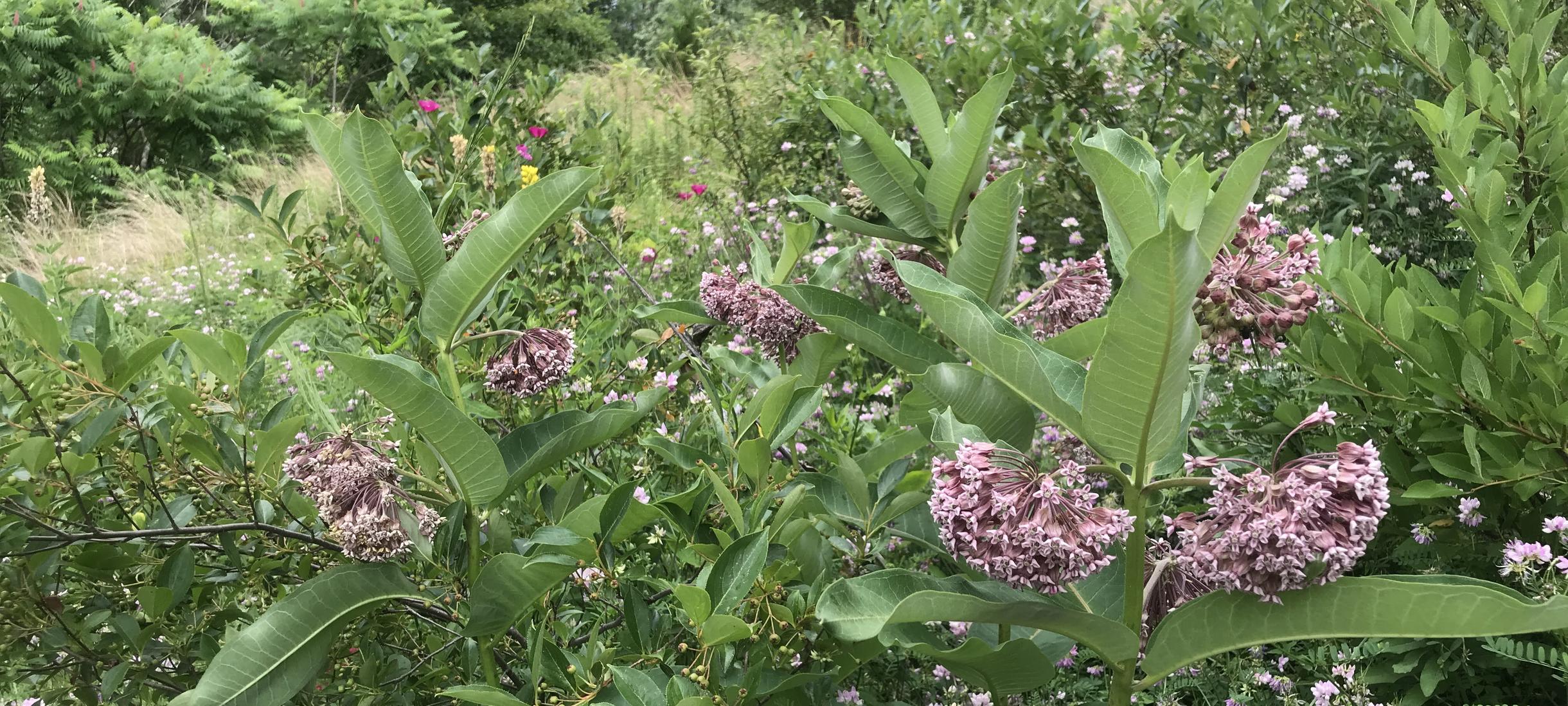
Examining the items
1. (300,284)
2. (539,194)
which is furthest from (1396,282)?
(300,284)

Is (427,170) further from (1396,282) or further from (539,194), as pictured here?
(1396,282)

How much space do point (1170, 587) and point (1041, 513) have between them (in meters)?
0.31

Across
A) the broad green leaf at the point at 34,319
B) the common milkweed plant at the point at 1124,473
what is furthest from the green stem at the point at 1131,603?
the broad green leaf at the point at 34,319

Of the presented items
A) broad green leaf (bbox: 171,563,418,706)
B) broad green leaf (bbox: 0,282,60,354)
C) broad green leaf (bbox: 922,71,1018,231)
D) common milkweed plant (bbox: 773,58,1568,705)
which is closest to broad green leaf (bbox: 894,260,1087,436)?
common milkweed plant (bbox: 773,58,1568,705)

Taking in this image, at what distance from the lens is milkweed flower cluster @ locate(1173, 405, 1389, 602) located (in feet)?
2.78

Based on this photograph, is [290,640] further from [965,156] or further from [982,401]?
[965,156]

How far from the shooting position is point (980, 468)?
966mm

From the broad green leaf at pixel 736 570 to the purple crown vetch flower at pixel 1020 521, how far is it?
0.21m

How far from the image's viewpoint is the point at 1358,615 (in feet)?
2.93

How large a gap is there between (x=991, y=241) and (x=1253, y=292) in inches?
13.2

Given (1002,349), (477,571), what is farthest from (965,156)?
(477,571)

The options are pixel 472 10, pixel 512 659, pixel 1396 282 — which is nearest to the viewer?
pixel 512 659

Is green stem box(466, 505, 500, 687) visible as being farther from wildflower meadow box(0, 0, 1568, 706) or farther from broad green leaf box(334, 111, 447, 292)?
broad green leaf box(334, 111, 447, 292)

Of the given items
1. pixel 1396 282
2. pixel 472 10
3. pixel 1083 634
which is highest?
pixel 472 10
